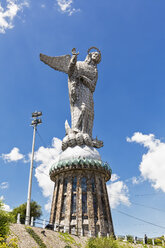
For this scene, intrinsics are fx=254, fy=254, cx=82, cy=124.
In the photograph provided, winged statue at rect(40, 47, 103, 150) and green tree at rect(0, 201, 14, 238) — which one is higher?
winged statue at rect(40, 47, 103, 150)

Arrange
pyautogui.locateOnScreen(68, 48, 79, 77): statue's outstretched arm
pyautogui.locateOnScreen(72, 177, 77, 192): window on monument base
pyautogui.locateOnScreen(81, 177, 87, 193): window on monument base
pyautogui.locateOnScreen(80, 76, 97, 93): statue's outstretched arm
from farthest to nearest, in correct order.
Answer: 1. pyautogui.locateOnScreen(80, 76, 97, 93): statue's outstretched arm
2. pyautogui.locateOnScreen(68, 48, 79, 77): statue's outstretched arm
3. pyautogui.locateOnScreen(72, 177, 77, 192): window on monument base
4. pyautogui.locateOnScreen(81, 177, 87, 193): window on monument base

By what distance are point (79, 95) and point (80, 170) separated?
1069cm

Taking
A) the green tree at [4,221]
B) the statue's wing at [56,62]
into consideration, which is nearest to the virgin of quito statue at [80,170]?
the statue's wing at [56,62]

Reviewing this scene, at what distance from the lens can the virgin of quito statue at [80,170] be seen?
92.6ft

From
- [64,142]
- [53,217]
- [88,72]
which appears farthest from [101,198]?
[88,72]

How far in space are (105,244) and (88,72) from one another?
79.7 feet

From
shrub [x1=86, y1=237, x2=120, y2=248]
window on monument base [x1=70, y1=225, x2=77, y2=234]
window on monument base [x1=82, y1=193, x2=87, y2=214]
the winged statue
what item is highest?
the winged statue

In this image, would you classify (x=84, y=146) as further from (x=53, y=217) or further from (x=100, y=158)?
(x=53, y=217)

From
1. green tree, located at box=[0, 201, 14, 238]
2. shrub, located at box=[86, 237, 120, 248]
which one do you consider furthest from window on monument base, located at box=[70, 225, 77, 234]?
green tree, located at box=[0, 201, 14, 238]

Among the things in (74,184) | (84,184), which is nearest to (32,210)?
(74,184)

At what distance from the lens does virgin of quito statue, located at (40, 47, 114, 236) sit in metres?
28.2

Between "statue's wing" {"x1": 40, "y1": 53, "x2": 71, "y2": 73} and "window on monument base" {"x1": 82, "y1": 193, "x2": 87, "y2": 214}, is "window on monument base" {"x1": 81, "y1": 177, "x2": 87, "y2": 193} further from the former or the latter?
"statue's wing" {"x1": 40, "y1": 53, "x2": 71, "y2": 73}

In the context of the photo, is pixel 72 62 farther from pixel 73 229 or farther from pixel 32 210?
pixel 32 210

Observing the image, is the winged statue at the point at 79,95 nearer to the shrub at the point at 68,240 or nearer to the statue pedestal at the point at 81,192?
the statue pedestal at the point at 81,192
